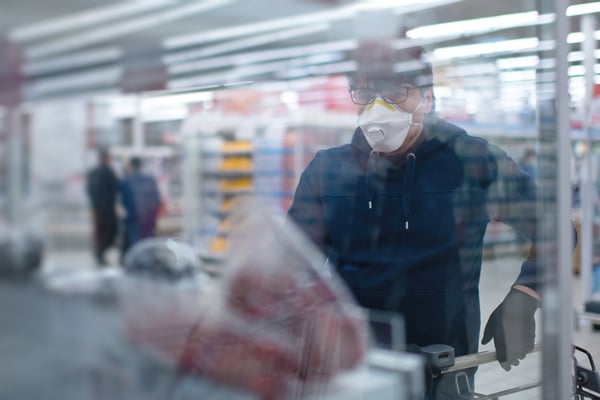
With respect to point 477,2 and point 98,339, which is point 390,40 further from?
point 98,339

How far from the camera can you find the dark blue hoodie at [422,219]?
67.9 inches

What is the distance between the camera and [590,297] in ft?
22.1

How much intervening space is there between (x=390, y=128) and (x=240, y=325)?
2.16 ft

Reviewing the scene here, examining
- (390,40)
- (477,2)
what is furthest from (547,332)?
(477,2)

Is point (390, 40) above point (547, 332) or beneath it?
above

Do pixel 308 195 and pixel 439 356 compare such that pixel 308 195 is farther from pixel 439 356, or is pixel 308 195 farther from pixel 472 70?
pixel 472 70

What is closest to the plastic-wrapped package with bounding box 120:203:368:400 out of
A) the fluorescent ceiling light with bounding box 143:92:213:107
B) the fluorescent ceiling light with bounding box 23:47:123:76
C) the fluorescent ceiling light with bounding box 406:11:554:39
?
the fluorescent ceiling light with bounding box 143:92:213:107

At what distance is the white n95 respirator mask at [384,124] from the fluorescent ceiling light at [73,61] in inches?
29.5

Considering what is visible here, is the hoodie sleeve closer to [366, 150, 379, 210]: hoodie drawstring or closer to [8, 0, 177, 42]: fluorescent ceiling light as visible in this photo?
[366, 150, 379, 210]: hoodie drawstring

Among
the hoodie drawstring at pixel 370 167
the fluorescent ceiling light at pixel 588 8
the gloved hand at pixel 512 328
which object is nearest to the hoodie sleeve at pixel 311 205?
the hoodie drawstring at pixel 370 167

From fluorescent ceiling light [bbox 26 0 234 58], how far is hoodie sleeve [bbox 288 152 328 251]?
601mm

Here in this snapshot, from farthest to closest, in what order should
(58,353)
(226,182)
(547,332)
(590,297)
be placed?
(590,297) < (547,332) < (226,182) < (58,353)

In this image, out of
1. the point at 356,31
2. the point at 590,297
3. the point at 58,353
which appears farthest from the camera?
the point at 590,297

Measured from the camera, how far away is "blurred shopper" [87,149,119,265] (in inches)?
35.8
